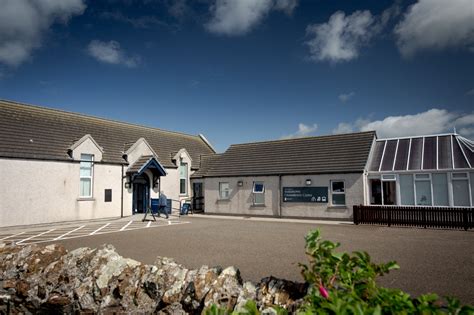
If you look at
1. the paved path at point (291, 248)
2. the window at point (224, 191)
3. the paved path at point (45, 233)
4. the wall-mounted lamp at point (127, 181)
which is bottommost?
the paved path at point (291, 248)

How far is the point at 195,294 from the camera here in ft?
18.1

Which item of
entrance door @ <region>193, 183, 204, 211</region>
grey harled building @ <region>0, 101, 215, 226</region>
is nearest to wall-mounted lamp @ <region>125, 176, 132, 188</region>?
grey harled building @ <region>0, 101, 215, 226</region>

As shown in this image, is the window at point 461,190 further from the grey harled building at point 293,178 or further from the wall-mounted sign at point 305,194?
the wall-mounted sign at point 305,194

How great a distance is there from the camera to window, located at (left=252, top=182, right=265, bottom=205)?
2313cm

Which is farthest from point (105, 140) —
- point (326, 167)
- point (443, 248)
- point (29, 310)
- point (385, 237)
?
point (443, 248)

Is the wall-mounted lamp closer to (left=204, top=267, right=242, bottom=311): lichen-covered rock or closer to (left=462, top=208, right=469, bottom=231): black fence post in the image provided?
(left=204, top=267, right=242, bottom=311): lichen-covered rock

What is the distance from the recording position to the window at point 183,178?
95.1 ft

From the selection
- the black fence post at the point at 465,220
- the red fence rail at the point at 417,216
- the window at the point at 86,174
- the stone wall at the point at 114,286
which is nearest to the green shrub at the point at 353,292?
the stone wall at the point at 114,286

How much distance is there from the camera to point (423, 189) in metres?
18.8

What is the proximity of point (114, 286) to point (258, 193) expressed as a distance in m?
17.3

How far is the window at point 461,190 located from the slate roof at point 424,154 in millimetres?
563

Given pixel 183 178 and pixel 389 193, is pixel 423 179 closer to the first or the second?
pixel 389 193

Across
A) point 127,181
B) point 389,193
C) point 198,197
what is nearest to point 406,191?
point 389,193

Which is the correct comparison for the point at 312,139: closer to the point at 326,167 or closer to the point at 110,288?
the point at 326,167
